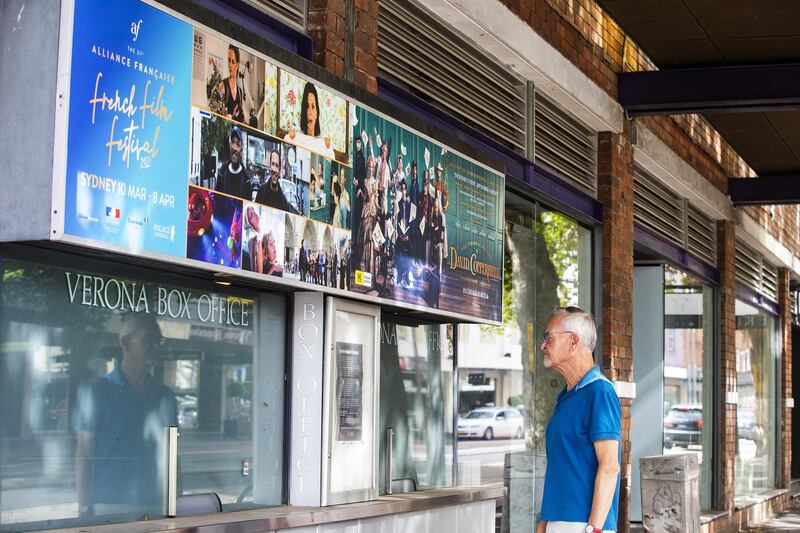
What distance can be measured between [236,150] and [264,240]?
42cm

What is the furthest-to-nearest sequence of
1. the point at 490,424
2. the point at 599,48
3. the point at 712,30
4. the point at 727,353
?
1. the point at 727,353
2. the point at 599,48
3. the point at 712,30
4. the point at 490,424

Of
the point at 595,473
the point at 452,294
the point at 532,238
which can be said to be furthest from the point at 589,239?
the point at 595,473

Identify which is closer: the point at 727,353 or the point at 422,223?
the point at 422,223

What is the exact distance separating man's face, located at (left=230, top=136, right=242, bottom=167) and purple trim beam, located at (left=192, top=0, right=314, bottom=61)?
606 millimetres

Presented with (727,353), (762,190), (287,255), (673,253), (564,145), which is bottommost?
(727,353)

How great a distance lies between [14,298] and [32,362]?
0.24m

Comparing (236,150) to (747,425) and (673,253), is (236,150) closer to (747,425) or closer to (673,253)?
(673,253)

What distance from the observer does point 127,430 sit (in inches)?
185

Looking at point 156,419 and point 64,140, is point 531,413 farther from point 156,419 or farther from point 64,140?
point 64,140

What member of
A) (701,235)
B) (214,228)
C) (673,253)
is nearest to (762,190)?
(701,235)

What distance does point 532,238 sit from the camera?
956cm

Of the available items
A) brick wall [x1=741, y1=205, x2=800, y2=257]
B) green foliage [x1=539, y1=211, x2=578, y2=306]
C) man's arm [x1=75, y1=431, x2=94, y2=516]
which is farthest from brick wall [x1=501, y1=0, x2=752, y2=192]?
man's arm [x1=75, y1=431, x2=94, y2=516]

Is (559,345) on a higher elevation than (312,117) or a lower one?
lower

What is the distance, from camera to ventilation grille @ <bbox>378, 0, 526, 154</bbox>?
7.09 metres
